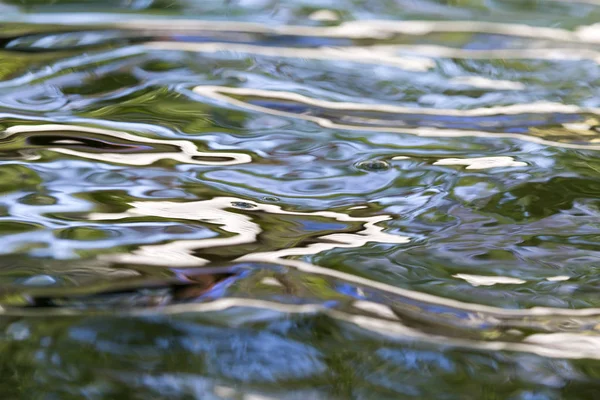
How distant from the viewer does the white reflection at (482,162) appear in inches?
44.8

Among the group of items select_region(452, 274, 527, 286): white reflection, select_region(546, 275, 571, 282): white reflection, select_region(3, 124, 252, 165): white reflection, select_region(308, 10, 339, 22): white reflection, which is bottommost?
select_region(546, 275, 571, 282): white reflection

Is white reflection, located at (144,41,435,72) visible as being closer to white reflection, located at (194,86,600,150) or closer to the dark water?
the dark water

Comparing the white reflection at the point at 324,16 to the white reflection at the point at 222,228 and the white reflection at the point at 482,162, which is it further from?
the white reflection at the point at 222,228

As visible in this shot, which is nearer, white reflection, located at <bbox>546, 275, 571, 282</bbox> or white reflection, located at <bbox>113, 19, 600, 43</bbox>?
white reflection, located at <bbox>546, 275, 571, 282</bbox>

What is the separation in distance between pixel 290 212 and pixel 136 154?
27 centimetres

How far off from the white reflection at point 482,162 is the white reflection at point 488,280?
1.06ft

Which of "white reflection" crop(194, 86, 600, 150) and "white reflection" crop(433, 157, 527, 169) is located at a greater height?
"white reflection" crop(194, 86, 600, 150)

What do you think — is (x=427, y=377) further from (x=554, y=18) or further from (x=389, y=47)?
(x=554, y=18)

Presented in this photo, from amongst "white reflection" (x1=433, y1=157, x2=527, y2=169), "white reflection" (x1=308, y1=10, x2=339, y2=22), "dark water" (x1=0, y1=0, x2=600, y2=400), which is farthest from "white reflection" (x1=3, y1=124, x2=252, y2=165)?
"white reflection" (x1=308, y1=10, x2=339, y2=22)

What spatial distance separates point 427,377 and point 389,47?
1.17m

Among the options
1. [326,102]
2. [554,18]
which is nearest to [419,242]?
[326,102]

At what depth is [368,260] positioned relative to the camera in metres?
0.86

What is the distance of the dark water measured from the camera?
0.68m

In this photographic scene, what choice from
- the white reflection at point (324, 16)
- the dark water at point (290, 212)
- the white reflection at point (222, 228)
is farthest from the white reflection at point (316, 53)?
the white reflection at point (222, 228)
